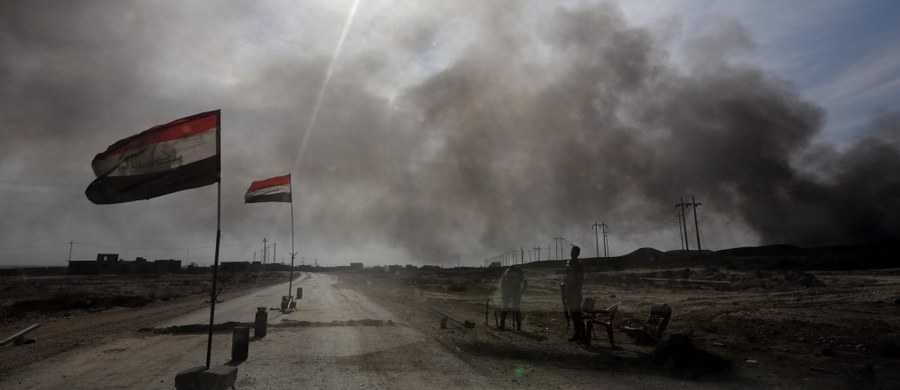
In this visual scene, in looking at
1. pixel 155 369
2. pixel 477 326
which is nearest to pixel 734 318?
pixel 477 326

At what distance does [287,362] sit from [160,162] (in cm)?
418

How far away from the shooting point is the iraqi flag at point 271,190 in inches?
811

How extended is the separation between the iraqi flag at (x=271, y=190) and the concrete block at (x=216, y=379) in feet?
47.3

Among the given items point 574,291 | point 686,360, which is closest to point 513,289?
point 574,291

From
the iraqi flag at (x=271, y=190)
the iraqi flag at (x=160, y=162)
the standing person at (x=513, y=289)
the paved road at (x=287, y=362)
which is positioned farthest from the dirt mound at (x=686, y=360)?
the iraqi flag at (x=271, y=190)

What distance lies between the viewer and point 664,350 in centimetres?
917

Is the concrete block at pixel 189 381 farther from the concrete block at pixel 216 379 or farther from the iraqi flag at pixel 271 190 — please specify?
the iraqi flag at pixel 271 190

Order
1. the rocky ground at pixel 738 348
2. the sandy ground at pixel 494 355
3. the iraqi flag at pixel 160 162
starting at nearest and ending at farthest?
the iraqi flag at pixel 160 162
the sandy ground at pixel 494 355
the rocky ground at pixel 738 348

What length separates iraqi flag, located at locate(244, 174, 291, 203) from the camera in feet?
67.6

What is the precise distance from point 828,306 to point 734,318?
132 inches

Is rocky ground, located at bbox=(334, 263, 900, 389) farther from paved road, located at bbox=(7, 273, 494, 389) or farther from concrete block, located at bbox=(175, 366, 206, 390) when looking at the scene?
concrete block, located at bbox=(175, 366, 206, 390)

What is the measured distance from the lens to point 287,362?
9.52 meters

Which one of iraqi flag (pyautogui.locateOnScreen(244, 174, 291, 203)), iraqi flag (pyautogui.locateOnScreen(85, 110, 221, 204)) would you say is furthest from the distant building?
iraqi flag (pyautogui.locateOnScreen(85, 110, 221, 204))

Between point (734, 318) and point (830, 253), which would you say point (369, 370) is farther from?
point (830, 253)
